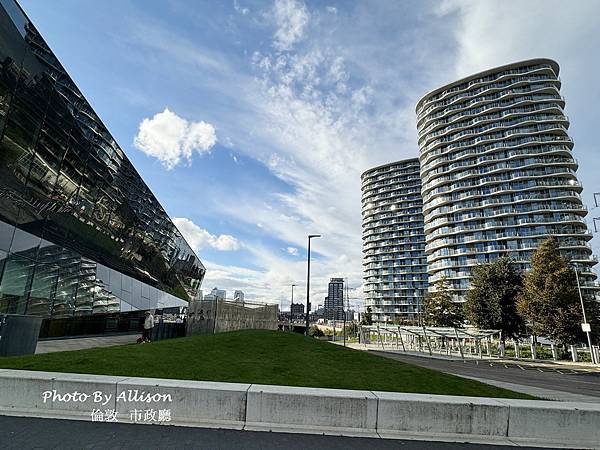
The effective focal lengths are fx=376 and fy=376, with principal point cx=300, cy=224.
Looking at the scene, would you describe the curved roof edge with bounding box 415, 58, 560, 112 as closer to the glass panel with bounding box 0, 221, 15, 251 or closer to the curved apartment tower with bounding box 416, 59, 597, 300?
the curved apartment tower with bounding box 416, 59, 597, 300

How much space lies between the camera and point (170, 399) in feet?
19.7

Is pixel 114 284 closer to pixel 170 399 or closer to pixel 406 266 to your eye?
pixel 170 399

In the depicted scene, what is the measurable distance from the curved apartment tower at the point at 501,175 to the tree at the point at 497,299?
32774mm

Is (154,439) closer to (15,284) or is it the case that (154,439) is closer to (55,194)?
(15,284)

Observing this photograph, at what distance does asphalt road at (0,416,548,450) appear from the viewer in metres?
4.92

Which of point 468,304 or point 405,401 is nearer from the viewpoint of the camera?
point 405,401

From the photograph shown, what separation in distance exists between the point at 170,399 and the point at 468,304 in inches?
1605

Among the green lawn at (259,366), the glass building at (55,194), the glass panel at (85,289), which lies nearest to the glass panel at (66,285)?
the glass building at (55,194)

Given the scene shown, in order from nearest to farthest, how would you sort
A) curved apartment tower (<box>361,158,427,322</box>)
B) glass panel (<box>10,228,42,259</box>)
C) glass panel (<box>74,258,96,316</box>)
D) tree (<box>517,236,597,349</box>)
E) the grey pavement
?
the grey pavement
glass panel (<box>10,228,42,259</box>)
glass panel (<box>74,258,96,316</box>)
tree (<box>517,236,597,349</box>)
curved apartment tower (<box>361,158,427,322</box>)

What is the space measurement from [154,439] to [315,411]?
2369 mm

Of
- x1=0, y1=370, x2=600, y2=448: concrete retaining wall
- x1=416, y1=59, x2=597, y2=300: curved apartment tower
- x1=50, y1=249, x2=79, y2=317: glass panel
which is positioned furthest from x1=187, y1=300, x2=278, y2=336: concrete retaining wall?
x1=416, y1=59, x2=597, y2=300: curved apartment tower

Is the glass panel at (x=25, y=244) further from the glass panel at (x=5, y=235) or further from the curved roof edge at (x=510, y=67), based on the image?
the curved roof edge at (x=510, y=67)

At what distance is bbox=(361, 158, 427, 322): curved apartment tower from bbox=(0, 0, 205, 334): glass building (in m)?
95.0

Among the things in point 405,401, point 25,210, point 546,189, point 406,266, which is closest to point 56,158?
point 25,210
